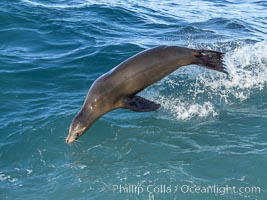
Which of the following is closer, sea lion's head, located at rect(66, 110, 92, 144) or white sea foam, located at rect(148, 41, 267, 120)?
sea lion's head, located at rect(66, 110, 92, 144)

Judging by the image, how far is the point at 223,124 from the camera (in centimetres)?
763

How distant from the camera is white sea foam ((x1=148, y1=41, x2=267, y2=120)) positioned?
827 centimetres

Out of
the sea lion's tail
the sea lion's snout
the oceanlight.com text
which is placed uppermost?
the sea lion's tail

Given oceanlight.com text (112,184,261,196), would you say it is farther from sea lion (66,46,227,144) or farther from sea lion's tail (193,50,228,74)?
sea lion's tail (193,50,228,74)

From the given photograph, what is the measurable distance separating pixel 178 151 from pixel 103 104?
135 cm

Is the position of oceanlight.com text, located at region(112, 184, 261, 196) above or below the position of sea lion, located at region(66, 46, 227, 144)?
below

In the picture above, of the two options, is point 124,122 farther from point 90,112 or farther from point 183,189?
point 183,189

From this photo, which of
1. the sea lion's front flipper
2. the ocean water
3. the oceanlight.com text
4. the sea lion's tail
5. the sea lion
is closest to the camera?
the oceanlight.com text

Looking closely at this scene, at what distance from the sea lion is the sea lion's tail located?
2 centimetres

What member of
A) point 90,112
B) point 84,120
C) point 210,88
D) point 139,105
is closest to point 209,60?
point 139,105

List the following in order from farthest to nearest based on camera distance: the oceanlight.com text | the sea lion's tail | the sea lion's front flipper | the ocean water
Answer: the sea lion's tail
the sea lion's front flipper
the ocean water
the oceanlight.com text

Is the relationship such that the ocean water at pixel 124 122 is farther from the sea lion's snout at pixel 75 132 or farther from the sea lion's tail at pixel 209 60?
the sea lion's tail at pixel 209 60

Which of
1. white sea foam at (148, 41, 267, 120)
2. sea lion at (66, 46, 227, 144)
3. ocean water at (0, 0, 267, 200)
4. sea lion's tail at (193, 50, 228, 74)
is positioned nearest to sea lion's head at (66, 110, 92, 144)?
sea lion at (66, 46, 227, 144)

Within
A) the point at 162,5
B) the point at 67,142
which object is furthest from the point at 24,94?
the point at 162,5
